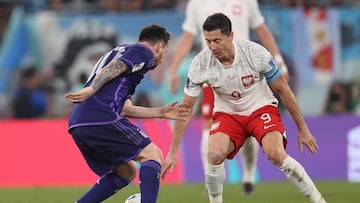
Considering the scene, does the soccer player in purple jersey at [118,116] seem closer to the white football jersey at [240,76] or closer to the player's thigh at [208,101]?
the white football jersey at [240,76]

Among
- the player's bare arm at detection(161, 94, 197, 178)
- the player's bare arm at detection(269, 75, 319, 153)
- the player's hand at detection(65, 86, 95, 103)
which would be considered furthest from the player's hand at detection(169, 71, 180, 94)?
the player's hand at detection(65, 86, 95, 103)

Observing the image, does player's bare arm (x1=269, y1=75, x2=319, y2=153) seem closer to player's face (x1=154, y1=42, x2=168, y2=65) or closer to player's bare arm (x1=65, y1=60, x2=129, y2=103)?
player's face (x1=154, y1=42, x2=168, y2=65)

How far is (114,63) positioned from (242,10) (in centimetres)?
418

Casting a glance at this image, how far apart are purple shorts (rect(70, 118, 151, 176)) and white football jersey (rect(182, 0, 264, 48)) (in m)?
3.85

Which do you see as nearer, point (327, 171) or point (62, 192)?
point (62, 192)

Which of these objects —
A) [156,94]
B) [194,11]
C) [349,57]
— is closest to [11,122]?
[156,94]

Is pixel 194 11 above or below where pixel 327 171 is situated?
above

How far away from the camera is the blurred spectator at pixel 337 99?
19.7 metres

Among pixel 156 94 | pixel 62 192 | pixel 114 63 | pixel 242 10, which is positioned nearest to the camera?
pixel 114 63

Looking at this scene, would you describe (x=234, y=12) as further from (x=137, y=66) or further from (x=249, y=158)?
(x=137, y=66)

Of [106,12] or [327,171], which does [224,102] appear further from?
[106,12]

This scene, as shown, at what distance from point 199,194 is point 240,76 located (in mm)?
3431

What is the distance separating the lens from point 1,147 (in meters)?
17.6

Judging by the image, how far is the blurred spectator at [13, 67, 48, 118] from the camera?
19903 millimetres
